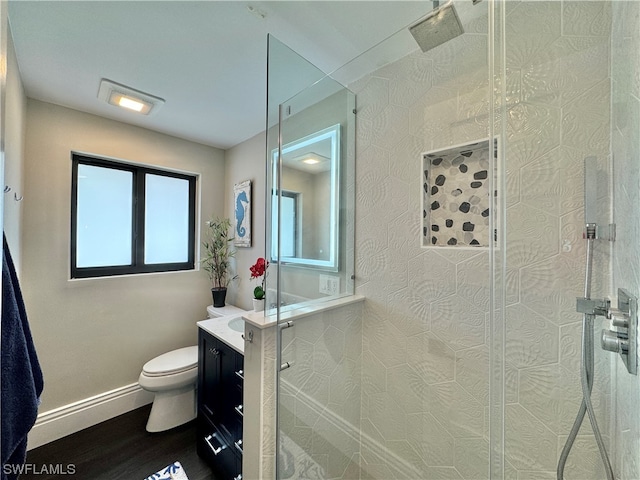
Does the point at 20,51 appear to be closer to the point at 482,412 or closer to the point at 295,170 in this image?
the point at 295,170

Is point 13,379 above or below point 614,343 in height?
below

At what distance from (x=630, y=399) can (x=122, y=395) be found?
2.89 metres

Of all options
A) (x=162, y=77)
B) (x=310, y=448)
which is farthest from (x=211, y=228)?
(x=310, y=448)

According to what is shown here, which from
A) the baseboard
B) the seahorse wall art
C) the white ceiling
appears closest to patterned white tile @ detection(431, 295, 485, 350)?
the white ceiling

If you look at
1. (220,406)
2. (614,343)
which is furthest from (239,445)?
(614,343)

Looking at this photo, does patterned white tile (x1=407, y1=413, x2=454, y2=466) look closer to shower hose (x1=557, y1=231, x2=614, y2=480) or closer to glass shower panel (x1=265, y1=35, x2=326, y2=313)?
shower hose (x1=557, y1=231, x2=614, y2=480)

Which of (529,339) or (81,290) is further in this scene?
(81,290)

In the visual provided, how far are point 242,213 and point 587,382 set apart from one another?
2416 mm

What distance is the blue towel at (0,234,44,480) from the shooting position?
729mm

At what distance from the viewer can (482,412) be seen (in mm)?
1167

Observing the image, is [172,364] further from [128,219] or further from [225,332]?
[128,219]

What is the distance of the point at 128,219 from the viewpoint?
2303mm

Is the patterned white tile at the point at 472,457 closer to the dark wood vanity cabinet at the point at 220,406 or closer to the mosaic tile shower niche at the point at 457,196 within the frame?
the mosaic tile shower niche at the point at 457,196

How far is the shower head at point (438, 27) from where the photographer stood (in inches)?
43.9
